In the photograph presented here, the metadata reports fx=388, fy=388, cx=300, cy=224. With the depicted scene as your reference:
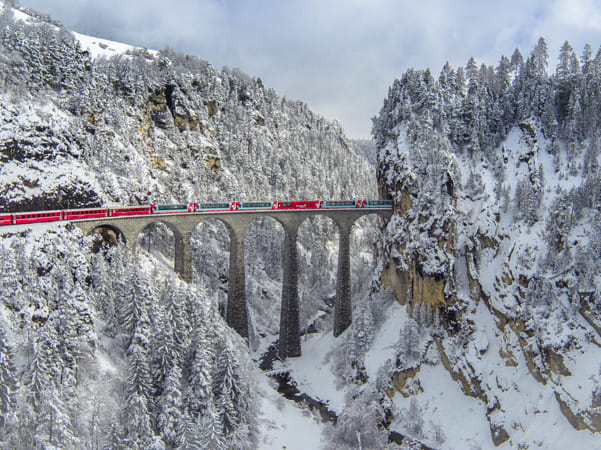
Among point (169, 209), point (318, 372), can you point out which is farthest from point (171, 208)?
point (318, 372)

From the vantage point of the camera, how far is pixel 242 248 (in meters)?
57.6

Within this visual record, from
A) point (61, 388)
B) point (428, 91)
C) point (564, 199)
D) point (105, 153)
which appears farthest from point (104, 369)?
point (428, 91)

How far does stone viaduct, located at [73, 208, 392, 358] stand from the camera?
48906mm

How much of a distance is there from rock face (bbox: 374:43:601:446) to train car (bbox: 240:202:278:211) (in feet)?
61.9

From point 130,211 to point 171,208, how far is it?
517 cm

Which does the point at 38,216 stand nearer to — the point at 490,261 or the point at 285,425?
the point at 285,425

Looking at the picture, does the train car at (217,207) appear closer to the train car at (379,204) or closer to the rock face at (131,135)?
the rock face at (131,135)

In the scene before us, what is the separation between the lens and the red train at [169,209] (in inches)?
1617

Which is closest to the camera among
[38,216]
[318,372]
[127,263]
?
[38,216]

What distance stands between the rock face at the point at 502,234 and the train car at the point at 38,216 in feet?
142

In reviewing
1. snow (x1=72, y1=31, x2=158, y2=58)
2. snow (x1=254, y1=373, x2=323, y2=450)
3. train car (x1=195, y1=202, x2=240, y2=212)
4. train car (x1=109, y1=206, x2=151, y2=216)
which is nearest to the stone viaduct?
train car (x1=109, y1=206, x2=151, y2=216)

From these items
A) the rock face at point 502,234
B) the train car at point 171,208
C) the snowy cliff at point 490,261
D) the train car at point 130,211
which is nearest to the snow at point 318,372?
the snowy cliff at point 490,261

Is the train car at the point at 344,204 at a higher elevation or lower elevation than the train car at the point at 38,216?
higher

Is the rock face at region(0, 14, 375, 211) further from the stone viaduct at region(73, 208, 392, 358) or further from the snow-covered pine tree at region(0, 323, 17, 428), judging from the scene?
the snow-covered pine tree at region(0, 323, 17, 428)
